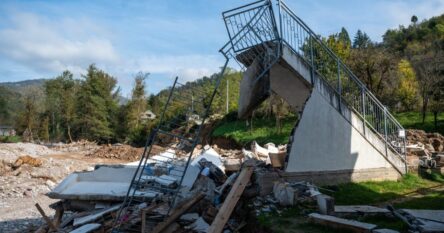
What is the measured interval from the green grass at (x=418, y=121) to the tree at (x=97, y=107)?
113ft

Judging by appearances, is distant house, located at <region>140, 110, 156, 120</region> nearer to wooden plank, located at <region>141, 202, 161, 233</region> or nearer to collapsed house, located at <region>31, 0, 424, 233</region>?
collapsed house, located at <region>31, 0, 424, 233</region>

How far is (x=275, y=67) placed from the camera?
366 inches

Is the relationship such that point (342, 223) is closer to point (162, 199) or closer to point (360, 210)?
point (360, 210)

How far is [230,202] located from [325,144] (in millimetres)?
4022

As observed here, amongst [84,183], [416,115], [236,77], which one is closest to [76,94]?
[236,77]

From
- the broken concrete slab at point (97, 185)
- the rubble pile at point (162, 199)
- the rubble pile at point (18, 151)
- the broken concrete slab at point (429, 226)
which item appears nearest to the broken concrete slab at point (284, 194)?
the rubble pile at point (162, 199)

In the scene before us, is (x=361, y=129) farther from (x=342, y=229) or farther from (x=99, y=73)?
(x=99, y=73)

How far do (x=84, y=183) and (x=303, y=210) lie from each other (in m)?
5.27

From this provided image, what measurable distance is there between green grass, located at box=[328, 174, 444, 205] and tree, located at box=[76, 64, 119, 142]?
4271cm

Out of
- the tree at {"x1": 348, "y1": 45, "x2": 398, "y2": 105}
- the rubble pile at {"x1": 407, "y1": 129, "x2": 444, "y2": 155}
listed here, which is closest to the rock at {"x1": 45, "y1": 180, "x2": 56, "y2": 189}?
the rubble pile at {"x1": 407, "y1": 129, "x2": 444, "y2": 155}

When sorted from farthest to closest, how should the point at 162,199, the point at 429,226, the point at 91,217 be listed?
the point at 162,199
the point at 91,217
the point at 429,226

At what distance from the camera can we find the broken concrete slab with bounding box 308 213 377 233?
5.70m

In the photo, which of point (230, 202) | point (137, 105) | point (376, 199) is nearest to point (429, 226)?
point (230, 202)

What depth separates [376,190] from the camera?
9.73 m
